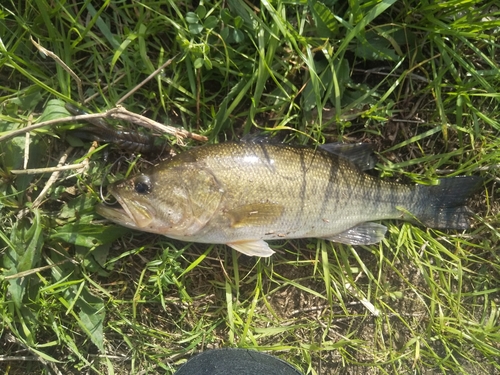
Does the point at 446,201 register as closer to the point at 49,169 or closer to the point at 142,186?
the point at 142,186

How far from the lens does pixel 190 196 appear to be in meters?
2.48

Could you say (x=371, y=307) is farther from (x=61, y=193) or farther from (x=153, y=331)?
(x=61, y=193)

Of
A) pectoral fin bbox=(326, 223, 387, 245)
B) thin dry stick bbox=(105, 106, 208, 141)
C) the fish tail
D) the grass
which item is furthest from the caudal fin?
thin dry stick bbox=(105, 106, 208, 141)

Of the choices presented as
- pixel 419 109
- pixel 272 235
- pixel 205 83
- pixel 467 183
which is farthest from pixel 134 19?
pixel 467 183

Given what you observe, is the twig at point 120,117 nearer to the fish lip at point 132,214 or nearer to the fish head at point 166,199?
the fish head at point 166,199

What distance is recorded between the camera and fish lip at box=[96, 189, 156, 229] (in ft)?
8.00

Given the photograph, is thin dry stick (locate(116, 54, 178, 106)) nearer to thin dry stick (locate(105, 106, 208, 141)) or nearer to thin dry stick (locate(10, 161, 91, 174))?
thin dry stick (locate(105, 106, 208, 141))

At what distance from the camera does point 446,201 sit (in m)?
2.90

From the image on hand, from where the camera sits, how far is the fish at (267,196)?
2473 millimetres

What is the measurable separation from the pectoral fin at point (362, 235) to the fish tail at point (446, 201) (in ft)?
1.02

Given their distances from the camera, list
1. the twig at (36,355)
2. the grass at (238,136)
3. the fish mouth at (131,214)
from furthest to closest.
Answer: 1. the twig at (36,355)
2. the grass at (238,136)
3. the fish mouth at (131,214)

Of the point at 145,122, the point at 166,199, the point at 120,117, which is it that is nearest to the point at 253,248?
the point at 166,199

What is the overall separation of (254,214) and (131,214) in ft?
2.51

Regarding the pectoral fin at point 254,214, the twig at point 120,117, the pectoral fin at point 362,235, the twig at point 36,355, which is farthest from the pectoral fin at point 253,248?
the twig at point 36,355
